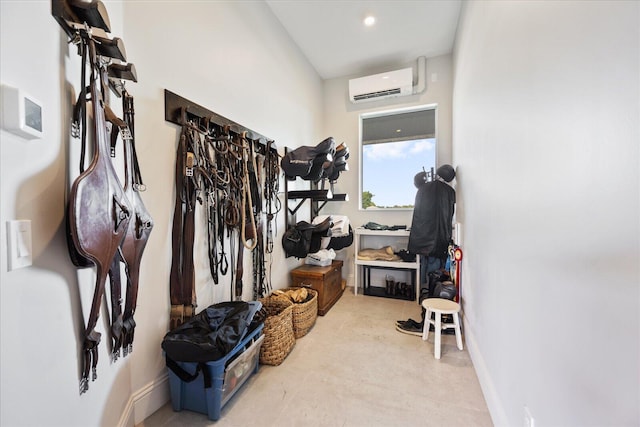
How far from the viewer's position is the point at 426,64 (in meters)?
3.79

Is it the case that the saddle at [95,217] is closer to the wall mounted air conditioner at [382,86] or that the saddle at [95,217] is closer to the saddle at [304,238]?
the saddle at [304,238]

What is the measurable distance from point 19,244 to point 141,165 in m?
0.91

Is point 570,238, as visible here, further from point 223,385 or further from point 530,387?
point 223,385

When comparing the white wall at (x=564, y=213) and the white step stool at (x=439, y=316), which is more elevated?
the white wall at (x=564, y=213)

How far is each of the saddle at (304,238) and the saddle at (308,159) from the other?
2.17 feet

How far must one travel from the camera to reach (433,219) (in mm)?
3182

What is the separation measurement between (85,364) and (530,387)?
185 centimetres

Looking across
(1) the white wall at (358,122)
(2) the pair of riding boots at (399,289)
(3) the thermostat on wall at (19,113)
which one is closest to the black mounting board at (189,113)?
(3) the thermostat on wall at (19,113)

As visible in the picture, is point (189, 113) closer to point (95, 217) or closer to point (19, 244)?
point (95, 217)

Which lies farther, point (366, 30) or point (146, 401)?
point (366, 30)

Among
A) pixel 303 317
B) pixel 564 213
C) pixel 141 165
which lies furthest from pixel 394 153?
pixel 141 165

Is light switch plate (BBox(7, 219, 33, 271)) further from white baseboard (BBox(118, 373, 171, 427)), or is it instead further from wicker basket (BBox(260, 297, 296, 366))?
wicker basket (BBox(260, 297, 296, 366))

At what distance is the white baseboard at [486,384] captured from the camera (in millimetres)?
1433

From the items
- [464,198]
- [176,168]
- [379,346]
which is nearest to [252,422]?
[379,346]
